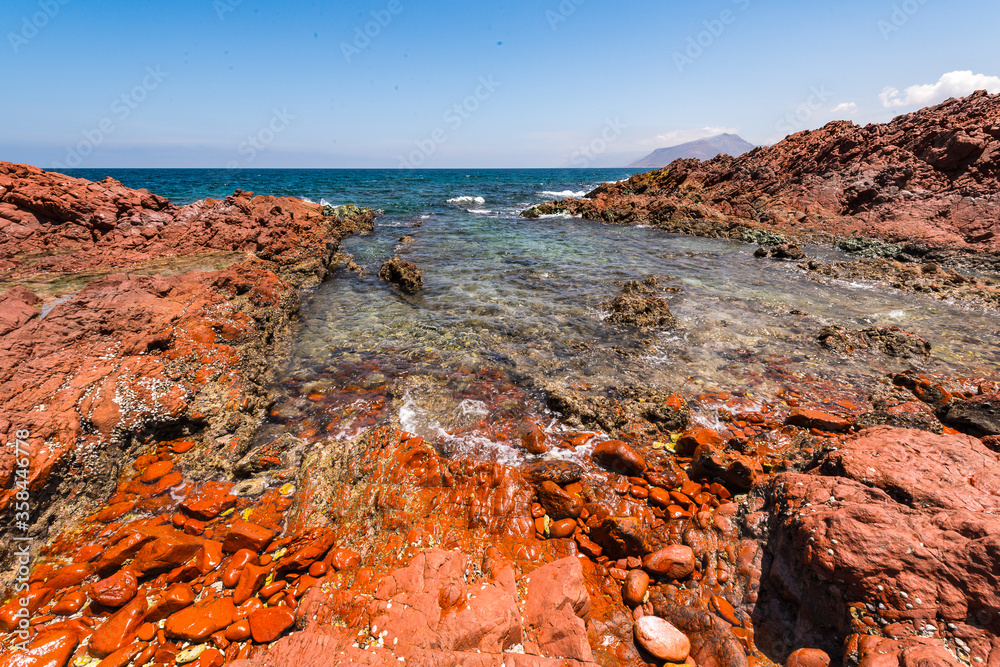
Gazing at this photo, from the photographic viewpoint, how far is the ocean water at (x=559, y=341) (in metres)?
6.86

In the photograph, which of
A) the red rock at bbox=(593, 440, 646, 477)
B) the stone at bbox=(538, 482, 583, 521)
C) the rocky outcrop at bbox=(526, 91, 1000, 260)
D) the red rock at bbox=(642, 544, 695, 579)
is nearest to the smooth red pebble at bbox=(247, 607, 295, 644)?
the stone at bbox=(538, 482, 583, 521)

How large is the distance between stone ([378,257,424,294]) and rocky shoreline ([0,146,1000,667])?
6257 millimetres

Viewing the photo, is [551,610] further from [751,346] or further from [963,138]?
[963,138]

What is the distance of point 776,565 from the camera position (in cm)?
357

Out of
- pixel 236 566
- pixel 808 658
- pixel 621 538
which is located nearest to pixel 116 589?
pixel 236 566

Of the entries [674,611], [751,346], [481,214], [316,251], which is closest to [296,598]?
[674,611]

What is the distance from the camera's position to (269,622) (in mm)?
3373

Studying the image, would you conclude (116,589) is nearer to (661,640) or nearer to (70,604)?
(70,604)

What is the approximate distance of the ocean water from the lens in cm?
686

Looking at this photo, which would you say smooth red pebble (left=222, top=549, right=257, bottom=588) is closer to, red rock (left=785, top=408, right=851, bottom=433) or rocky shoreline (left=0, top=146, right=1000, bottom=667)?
rocky shoreline (left=0, top=146, right=1000, bottom=667)

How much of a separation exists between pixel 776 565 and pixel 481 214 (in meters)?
33.9

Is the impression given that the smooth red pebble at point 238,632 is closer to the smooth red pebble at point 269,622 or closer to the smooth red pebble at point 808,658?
the smooth red pebble at point 269,622

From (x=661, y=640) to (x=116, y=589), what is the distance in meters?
5.13

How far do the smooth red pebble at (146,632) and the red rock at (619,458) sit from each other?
5078mm
